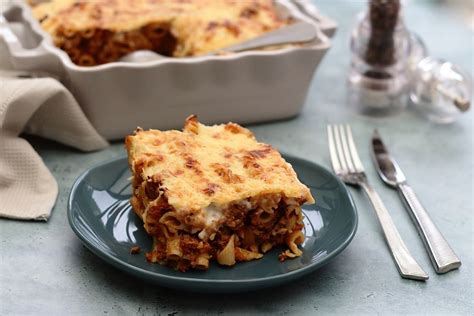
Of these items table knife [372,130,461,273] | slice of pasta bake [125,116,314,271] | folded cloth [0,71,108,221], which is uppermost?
slice of pasta bake [125,116,314,271]

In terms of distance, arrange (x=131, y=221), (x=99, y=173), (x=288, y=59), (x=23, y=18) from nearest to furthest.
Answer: (x=131, y=221) < (x=99, y=173) < (x=288, y=59) < (x=23, y=18)

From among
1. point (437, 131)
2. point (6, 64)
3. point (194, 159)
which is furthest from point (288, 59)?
point (6, 64)

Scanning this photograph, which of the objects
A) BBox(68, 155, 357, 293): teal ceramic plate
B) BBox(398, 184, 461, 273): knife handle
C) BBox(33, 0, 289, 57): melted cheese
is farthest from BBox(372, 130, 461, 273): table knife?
BBox(33, 0, 289, 57): melted cheese

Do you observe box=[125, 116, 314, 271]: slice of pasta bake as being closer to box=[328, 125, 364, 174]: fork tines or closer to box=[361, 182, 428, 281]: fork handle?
box=[361, 182, 428, 281]: fork handle

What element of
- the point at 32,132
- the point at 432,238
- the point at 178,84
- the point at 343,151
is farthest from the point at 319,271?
the point at 32,132

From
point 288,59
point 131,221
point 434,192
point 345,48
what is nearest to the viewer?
point 131,221

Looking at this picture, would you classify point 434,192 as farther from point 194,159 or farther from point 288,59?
point 194,159
